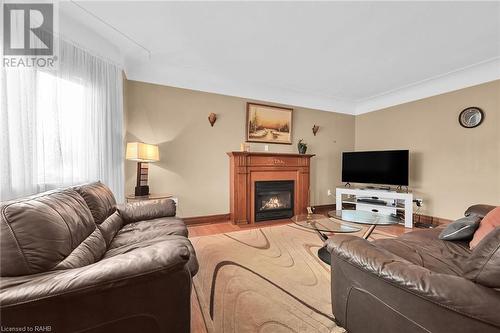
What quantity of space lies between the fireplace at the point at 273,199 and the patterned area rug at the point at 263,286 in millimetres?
1093

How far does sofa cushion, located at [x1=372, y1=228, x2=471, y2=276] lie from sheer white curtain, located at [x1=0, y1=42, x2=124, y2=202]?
2807 millimetres

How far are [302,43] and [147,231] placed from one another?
2.86 m

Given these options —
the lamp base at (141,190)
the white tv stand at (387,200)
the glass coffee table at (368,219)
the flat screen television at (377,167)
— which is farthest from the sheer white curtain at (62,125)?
the flat screen television at (377,167)

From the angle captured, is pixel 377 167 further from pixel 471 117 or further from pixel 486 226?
pixel 486 226

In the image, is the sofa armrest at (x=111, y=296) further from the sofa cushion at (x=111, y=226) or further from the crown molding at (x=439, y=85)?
the crown molding at (x=439, y=85)

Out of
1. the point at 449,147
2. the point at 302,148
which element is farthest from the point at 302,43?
the point at 449,147

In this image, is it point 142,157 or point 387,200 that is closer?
point 142,157

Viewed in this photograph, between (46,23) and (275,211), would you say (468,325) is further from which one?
(46,23)

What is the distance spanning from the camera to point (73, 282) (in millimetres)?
778

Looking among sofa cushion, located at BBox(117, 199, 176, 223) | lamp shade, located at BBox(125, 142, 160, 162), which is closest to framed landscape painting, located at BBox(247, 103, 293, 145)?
lamp shade, located at BBox(125, 142, 160, 162)

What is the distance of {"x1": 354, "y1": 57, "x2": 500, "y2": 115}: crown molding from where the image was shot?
3.15 m

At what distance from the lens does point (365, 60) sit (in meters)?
3.08

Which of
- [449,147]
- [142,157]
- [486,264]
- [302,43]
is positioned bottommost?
[486,264]

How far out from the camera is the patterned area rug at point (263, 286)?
1.40m
